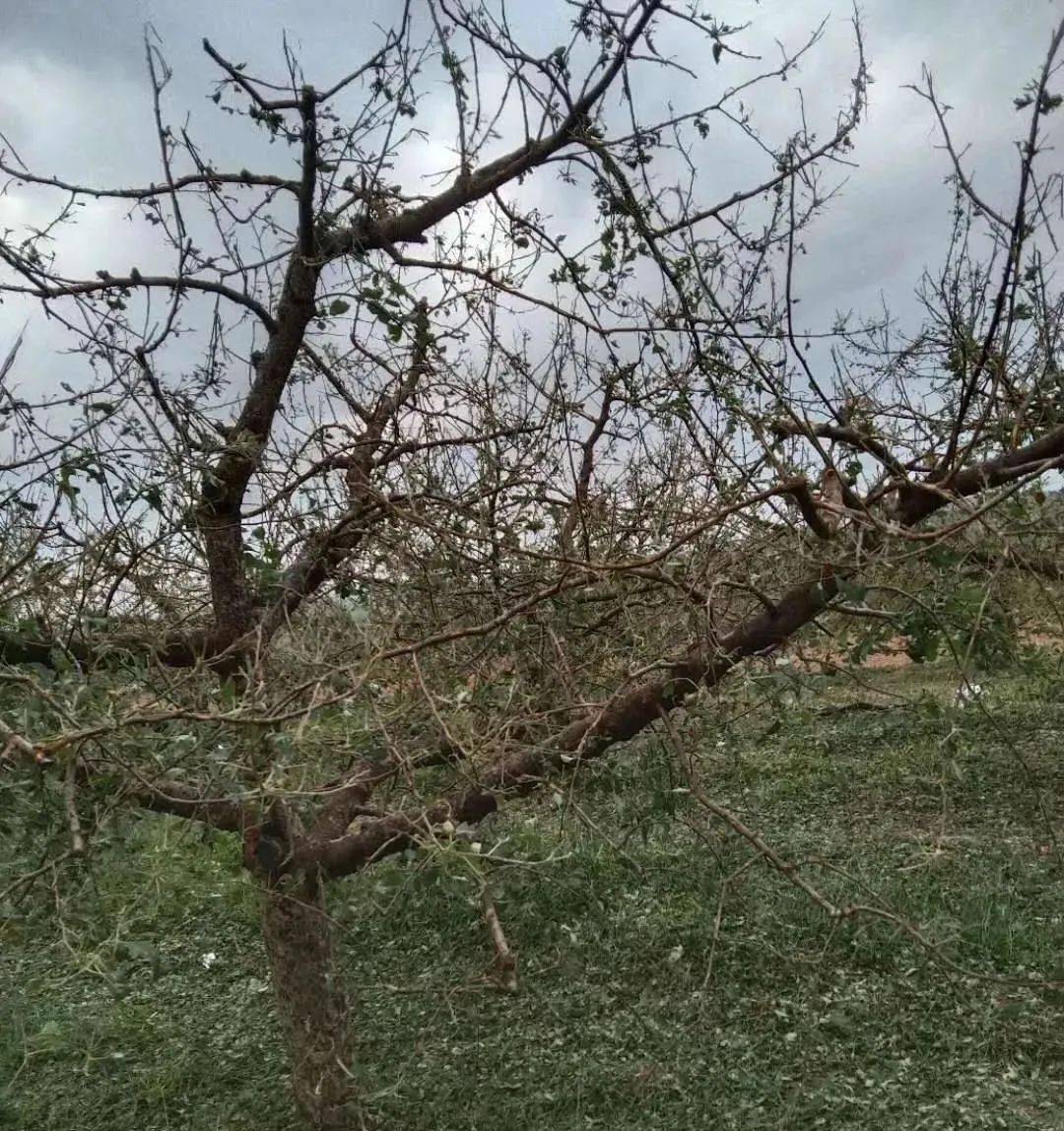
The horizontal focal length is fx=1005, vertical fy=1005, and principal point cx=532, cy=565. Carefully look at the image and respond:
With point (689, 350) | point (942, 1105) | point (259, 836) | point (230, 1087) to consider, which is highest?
point (689, 350)

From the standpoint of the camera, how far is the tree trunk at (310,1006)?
3330 mm

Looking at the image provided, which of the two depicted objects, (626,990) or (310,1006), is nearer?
(310,1006)

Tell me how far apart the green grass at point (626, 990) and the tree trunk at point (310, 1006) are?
217 mm

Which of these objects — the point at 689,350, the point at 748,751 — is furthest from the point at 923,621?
the point at 748,751

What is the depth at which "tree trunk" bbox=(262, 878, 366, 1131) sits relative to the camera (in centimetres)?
333

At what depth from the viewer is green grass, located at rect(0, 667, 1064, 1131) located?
134 inches

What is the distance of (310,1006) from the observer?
11.0 ft

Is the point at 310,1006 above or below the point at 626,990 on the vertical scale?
above

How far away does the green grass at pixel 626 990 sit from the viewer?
11.2ft

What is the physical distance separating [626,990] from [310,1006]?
67.9 inches

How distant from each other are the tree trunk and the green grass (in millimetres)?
217

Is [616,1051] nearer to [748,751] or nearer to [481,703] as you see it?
[481,703]

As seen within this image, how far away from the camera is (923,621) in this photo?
228 cm

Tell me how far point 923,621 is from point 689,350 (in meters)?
1.30
